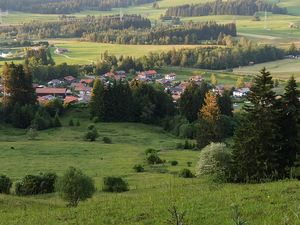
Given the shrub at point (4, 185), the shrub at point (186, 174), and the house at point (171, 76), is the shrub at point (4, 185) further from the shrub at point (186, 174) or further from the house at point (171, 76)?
the house at point (171, 76)

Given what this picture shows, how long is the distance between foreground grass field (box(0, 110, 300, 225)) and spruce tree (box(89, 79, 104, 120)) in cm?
198

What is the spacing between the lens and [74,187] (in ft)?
78.1

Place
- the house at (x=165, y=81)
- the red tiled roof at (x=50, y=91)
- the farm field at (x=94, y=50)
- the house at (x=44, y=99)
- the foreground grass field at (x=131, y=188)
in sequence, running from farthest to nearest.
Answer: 1. the farm field at (x=94, y=50)
2. the house at (x=165, y=81)
3. the red tiled roof at (x=50, y=91)
4. the house at (x=44, y=99)
5. the foreground grass field at (x=131, y=188)

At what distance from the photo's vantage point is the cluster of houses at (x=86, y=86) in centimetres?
9344

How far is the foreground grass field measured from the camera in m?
14.9

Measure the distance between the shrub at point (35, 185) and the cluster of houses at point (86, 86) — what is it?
157ft

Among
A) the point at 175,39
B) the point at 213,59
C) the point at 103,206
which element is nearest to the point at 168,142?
the point at 103,206

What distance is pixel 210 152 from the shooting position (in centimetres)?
3441

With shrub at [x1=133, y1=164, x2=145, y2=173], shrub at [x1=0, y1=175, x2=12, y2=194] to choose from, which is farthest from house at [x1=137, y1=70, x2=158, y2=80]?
shrub at [x1=0, y1=175, x2=12, y2=194]

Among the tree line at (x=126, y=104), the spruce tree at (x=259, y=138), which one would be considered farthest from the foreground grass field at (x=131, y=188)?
the tree line at (x=126, y=104)

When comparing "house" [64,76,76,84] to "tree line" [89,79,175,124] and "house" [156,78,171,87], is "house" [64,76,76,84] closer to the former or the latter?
"house" [156,78,171,87]

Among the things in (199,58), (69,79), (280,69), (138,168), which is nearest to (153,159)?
(138,168)

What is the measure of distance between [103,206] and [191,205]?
3441 millimetres

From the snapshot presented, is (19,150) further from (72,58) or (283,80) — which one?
(72,58)
